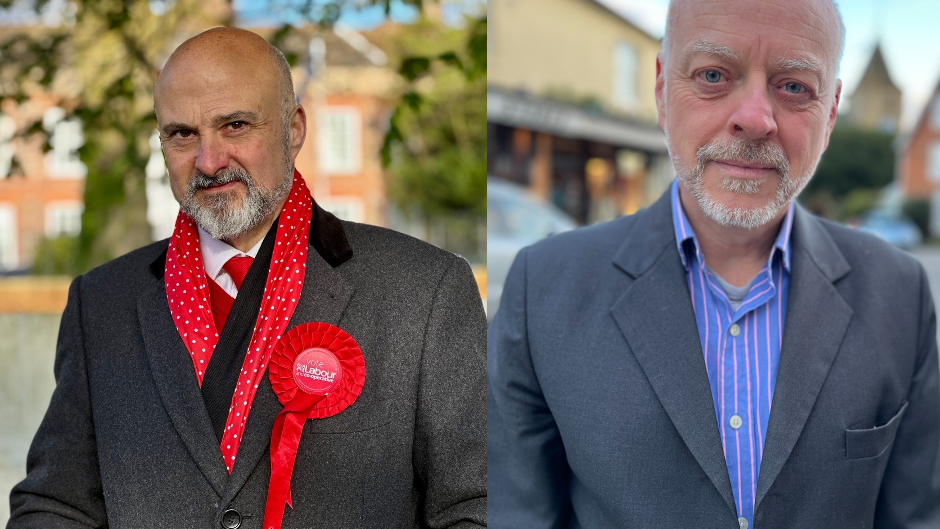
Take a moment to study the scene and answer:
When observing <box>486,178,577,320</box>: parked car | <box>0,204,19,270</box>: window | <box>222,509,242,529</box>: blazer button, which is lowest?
<box>0,204,19,270</box>: window

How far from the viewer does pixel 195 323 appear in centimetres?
158

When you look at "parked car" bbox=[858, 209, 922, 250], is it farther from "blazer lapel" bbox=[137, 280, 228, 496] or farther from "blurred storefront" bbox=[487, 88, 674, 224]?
"blazer lapel" bbox=[137, 280, 228, 496]

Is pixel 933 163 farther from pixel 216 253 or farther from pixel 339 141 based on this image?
pixel 216 253

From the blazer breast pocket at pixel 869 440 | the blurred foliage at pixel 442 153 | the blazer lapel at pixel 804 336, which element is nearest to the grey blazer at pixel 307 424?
the blazer lapel at pixel 804 336

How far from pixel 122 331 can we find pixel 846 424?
1.40 m

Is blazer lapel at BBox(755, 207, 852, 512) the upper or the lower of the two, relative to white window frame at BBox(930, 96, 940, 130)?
upper

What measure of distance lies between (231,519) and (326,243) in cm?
57

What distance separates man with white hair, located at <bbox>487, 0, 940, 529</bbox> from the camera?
1371mm

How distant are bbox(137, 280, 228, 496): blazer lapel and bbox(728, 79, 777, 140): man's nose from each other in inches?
43.1

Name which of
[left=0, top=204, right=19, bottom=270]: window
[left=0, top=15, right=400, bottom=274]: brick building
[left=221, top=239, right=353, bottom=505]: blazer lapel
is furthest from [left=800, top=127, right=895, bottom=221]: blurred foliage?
[left=221, top=239, right=353, bottom=505]: blazer lapel

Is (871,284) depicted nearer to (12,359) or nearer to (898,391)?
(898,391)

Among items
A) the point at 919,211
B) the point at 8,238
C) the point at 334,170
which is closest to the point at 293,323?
the point at 334,170

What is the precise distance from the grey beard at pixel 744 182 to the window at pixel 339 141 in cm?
1646

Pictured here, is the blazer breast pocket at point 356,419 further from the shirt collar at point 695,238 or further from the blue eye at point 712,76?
the blue eye at point 712,76
